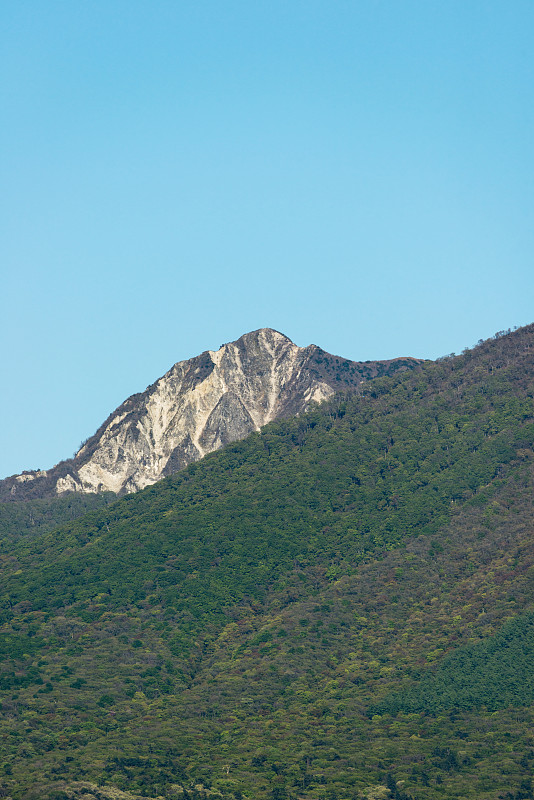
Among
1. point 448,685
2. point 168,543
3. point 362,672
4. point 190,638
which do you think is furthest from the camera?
point 168,543

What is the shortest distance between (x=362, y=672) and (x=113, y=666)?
3358 centimetres

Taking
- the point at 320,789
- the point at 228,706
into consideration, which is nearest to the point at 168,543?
the point at 228,706

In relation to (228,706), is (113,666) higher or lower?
higher

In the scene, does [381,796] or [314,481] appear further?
[314,481]

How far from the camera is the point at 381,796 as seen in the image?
10088cm

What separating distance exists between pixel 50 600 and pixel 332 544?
154ft

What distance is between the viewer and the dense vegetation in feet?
355

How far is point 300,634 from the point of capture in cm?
14438

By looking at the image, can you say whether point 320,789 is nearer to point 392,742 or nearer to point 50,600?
point 392,742

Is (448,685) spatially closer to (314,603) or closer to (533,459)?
(314,603)

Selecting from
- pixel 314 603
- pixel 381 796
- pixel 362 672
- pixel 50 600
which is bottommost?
pixel 381 796

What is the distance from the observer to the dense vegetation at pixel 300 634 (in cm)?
10825

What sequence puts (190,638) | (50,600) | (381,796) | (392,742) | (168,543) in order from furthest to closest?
(168,543) < (50,600) < (190,638) < (392,742) < (381,796)

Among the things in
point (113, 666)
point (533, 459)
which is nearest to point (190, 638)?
point (113, 666)
